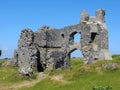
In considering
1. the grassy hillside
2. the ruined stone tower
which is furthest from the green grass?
the ruined stone tower

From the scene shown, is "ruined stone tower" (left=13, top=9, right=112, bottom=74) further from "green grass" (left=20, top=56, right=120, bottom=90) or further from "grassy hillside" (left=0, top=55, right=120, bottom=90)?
"green grass" (left=20, top=56, right=120, bottom=90)

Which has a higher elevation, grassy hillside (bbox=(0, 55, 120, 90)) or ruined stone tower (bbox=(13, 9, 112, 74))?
ruined stone tower (bbox=(13, 9, 112, 74))

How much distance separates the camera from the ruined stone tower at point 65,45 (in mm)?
51312

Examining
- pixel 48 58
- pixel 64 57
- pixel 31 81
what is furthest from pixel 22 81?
pixel 64 57

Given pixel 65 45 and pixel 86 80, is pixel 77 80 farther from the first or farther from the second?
pixel 65 45

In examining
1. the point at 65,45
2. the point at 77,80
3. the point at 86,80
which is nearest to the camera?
the point at 86,80

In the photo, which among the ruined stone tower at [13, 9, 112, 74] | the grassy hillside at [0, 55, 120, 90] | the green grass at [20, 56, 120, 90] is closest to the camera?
the green grass at [20, 56, 120, 90]

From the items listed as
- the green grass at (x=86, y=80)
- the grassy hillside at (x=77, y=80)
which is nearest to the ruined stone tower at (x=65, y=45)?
the grassy hillside at (x=77, y=80)

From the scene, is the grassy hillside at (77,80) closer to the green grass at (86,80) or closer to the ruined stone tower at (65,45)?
the green grass at (86,80)

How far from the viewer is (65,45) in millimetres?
57281

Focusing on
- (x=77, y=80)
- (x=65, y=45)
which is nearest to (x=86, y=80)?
(x=77, y=80)

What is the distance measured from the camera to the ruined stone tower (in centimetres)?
5131

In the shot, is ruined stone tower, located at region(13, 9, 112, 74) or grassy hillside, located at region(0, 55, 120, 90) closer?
grassy hillside, located at region(0, 55, 120, 90)

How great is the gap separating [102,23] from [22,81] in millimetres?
17765
